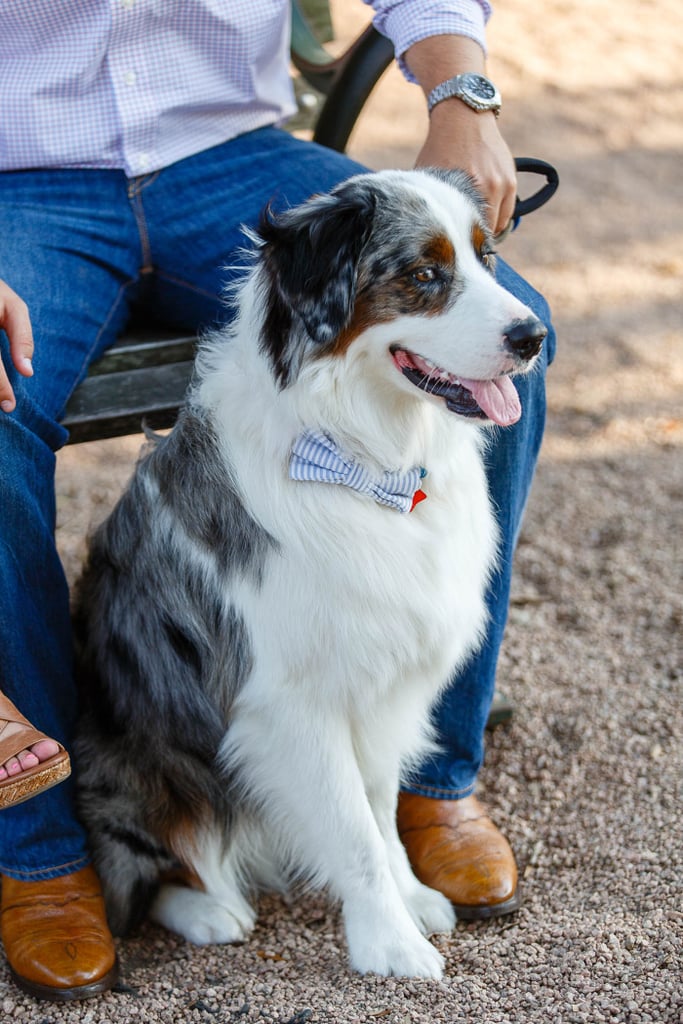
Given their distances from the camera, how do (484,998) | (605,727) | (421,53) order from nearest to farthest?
1. (484,998)
2. (421,53)
3. (605,727)

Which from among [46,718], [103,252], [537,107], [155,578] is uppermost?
[103,252]

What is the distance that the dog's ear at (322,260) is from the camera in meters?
1.95

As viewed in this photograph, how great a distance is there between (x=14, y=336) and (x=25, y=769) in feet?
2.59

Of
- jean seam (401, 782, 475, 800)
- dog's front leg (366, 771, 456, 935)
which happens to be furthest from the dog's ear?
jean seam (401, 782, 475, 800)

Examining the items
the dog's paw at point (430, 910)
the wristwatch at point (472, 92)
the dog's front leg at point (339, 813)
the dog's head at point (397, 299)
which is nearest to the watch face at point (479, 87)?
the wristwatch at point (472, 92)

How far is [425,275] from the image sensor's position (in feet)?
6.53

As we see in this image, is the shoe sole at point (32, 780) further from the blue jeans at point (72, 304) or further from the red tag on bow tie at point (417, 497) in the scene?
the red tag on bow tie at point (417, 497)

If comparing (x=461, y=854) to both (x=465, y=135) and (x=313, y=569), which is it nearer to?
(x=313, y=569)

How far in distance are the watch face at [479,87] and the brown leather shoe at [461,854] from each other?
1.56m

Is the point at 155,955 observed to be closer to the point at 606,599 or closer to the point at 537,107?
the point at 606,599

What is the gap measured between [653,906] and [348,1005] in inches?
27.1

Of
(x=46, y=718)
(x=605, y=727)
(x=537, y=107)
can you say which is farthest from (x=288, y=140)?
(x=537, y=107)

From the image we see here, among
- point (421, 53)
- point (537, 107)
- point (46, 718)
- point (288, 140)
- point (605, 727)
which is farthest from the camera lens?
point (537, 107)

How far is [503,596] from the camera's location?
2.54 m
